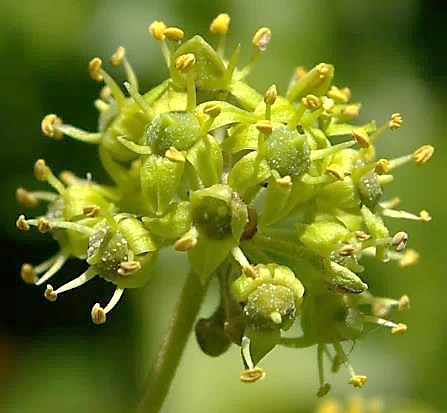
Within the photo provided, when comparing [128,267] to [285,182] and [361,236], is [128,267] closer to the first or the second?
[285,182]

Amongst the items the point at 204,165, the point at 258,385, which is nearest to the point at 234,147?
the point at 204,165

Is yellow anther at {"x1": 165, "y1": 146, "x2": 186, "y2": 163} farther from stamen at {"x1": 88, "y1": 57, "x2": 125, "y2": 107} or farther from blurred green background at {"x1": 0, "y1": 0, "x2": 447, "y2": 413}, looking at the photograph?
blurred green background at {"x1": 0, "y1": 0, "x2": 447, "y2": 413}

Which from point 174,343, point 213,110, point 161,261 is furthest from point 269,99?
point 161,261

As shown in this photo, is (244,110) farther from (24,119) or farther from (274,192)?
(24,119)

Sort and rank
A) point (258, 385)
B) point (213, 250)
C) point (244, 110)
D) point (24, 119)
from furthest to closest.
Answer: point (24, 119), point (258, 385), point (244, 110), point (213, 250)

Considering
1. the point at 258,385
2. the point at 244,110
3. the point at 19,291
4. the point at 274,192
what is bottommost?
the point at 258,385

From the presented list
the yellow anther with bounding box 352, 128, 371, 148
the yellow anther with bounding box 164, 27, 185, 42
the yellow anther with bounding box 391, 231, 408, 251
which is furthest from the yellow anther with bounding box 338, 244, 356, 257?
the yellow anther with bounding box 164, 27, 185, 42

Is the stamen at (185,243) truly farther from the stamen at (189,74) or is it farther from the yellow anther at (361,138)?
the yellow anther at (361,138)
